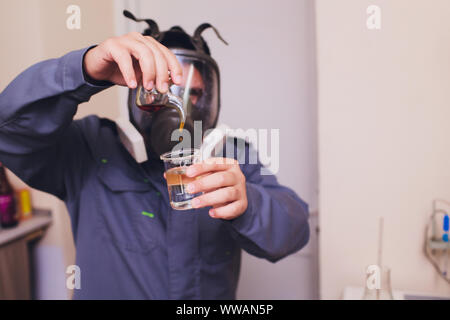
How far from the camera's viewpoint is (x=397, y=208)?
119cm

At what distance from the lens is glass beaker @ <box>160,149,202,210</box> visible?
2.04ft

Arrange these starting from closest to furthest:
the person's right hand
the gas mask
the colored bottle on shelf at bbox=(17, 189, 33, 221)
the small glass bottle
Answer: the person's right hand < the gas mask < the small glass bottle < the colored bottle on shelf at bbox=(17, 189, 33, 221)

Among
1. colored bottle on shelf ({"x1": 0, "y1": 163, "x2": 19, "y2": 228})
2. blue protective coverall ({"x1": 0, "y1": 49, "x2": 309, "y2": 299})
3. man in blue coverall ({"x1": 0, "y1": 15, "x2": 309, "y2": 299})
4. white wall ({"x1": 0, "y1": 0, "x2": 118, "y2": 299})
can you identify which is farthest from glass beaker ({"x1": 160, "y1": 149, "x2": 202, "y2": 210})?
colored bottle on shelf ({"x1": 0, "y1": 163, "x2": 19, "y2": 228})

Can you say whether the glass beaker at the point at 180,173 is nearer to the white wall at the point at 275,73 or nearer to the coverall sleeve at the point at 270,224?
the coverall sleeve at the point at 270,224

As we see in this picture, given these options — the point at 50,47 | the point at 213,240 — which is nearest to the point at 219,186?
the point at 213,240

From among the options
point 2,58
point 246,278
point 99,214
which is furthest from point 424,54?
point 2,58

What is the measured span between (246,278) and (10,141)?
143 centimetres

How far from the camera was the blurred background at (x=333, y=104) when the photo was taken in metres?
1.11

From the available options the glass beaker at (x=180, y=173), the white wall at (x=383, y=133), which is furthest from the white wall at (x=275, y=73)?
the glass beaker at (x=180, y=173)

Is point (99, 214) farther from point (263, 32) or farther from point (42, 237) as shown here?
point (263, 32)

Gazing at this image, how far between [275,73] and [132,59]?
1.06 m

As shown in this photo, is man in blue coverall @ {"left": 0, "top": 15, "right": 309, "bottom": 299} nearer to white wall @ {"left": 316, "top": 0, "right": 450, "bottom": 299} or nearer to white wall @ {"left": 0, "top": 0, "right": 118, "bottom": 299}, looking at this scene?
white wall @ {"left": 316, "top": 0, "right": 450, "bottom": 299}

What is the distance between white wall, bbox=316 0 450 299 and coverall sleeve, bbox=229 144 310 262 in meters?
0.37

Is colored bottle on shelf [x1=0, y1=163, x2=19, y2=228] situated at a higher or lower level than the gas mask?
lower
